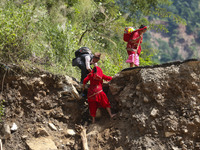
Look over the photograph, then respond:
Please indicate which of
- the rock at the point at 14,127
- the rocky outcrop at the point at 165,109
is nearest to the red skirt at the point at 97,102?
the rocky outcrop at the point at 165,109

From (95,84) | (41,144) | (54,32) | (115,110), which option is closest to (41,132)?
(41,144)

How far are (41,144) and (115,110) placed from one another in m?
1.68

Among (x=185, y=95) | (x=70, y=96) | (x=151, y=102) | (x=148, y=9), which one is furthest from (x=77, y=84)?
(x=148, y=9)

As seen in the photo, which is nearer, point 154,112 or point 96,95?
point 154,112

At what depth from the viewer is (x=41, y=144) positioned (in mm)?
5152

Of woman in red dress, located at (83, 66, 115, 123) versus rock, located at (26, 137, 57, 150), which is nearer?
rock, located at (26, 137, 57, 150)

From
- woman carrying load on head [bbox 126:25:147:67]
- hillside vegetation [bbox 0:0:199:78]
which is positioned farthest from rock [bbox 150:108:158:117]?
hillside vegetation [bbox 0:0:199:78]

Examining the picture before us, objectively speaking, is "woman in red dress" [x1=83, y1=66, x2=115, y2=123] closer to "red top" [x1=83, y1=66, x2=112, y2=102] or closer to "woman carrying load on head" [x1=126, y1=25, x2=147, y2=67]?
"red top" [x1=83, y1=66, x2=112, y2=102]

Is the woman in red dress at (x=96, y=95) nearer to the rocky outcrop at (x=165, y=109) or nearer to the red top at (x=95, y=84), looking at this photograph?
the red top at (x=95, y=84)

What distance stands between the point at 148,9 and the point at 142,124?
1113cm

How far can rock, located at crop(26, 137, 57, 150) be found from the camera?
5086 millimetres

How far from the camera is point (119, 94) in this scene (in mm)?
5555

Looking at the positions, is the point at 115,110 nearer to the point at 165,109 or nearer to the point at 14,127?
the point at 165,109

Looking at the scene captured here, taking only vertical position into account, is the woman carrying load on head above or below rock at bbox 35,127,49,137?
above
